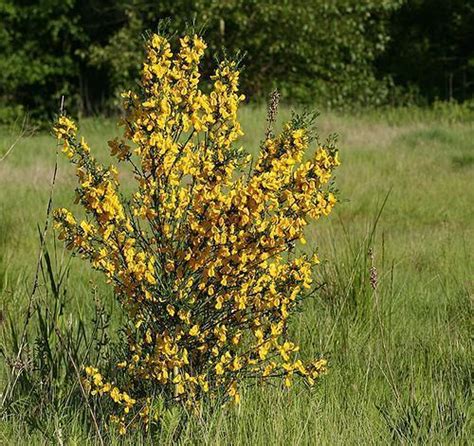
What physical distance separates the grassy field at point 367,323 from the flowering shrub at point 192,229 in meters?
0.17

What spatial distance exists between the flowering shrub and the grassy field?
172 millimetres

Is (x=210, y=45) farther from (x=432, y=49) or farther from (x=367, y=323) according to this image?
(x=367, y=323)

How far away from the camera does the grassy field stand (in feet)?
11.0

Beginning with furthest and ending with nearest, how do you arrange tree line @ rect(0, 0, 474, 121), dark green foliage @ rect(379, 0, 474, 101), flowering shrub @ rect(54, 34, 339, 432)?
1. dark green foliage @ rect(379, 0, 474, 101)
2. tree line @ rect(0, 0, 474, 121)
3. flowering shrub @ rect(54, 34, 339, 432)

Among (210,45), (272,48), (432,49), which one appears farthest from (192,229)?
(432,49)

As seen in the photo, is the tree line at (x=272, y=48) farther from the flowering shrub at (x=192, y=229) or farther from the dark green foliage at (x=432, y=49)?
→ the flowering shrub at (x=192, y=229)

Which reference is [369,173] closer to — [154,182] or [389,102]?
[154,182]

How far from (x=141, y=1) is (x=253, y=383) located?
17.9 m

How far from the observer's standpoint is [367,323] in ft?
15.1

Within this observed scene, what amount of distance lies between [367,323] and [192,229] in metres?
1.55

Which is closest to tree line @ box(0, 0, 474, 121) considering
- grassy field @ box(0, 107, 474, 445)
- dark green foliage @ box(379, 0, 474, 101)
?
dark green foliage @ box(379, 0, 474, 101)

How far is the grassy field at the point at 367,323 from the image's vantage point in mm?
3340

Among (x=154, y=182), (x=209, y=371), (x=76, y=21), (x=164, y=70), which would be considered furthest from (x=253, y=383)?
(x=76, y=21)

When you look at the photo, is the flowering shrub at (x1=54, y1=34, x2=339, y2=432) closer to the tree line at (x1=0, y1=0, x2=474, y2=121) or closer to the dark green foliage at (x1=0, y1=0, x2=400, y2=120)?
the dark green foliage at (x1=0, y1=0, x2=400, y2=120)
